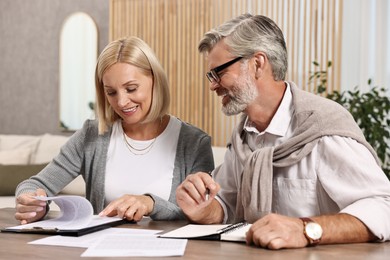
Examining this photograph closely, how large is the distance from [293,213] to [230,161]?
1.28 feet

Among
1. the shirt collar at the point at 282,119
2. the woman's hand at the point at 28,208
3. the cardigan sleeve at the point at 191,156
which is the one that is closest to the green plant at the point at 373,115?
the cardigan sleeve at the point at 191,156

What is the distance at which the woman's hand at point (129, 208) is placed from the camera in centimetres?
218

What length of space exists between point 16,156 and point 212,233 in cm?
433

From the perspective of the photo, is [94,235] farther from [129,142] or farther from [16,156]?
[16,156]

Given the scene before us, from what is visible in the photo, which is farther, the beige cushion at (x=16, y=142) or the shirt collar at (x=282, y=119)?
the beige cushion at (x=16, y=142)

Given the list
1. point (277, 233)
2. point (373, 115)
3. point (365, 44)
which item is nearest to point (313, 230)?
point (277, 233)

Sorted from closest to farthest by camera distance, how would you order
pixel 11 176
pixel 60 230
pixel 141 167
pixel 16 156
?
pixel 60 230 < pixel 141 167 < pixel 11 176 < pixel 16 156

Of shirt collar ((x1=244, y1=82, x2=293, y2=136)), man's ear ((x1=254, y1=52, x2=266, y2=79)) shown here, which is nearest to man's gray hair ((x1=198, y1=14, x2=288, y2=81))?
man's ear ((x1=254, y1=52, x2=266, y2=79))

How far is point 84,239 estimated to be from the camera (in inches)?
72.4

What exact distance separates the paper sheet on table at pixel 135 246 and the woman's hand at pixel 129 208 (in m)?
0.30

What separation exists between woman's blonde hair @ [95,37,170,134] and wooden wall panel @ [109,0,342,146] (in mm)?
2828

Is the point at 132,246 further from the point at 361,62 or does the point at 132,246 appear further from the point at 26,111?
the point at 26,111

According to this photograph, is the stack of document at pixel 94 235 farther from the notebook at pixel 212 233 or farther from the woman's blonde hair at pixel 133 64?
the woman's blonde hair at pixel 133 64

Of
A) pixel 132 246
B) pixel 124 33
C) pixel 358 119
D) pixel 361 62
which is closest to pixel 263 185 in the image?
pixel 132 246
